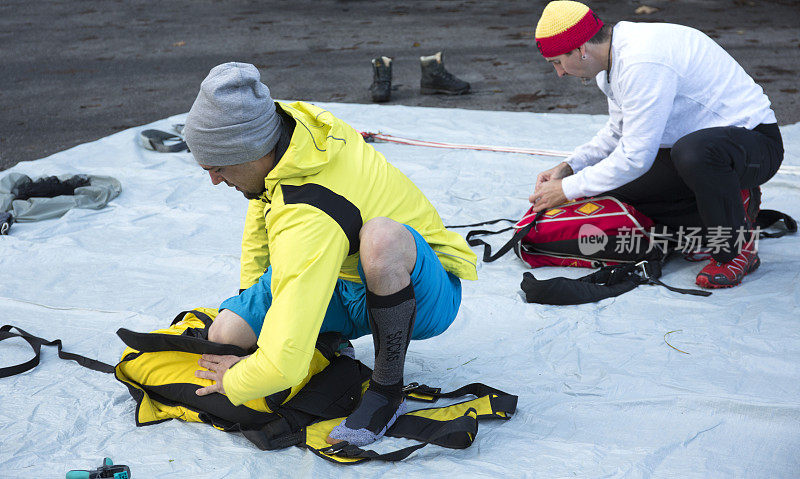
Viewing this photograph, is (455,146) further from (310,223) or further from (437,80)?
(310,223)

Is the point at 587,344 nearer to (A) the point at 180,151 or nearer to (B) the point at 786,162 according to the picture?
(B) the point at 786,162

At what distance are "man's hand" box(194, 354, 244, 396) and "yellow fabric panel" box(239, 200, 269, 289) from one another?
269 mm

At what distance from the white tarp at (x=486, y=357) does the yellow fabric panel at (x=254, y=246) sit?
391 millimetres

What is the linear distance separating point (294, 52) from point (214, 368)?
20.1 ft

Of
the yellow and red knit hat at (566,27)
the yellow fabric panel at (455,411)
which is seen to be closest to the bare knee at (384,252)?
the yellow fabric panel at (455,411)

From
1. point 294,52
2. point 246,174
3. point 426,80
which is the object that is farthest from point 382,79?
point 246,174

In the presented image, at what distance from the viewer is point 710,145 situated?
2215mm

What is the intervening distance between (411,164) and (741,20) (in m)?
6.08

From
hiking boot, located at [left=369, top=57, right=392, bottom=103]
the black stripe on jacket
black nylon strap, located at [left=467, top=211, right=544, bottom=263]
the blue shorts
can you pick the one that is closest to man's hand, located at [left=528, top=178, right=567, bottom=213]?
black nylon strap, located at [left=467, top=211, right=544, bottom=263]

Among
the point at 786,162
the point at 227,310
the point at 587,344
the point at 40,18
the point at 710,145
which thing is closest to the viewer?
the point at 227,310

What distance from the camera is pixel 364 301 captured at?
1.69m

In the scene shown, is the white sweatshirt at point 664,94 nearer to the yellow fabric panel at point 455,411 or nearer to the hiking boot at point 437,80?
the yellow fabric panel at point 455,411

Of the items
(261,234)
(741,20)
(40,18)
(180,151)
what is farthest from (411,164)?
(40,18)

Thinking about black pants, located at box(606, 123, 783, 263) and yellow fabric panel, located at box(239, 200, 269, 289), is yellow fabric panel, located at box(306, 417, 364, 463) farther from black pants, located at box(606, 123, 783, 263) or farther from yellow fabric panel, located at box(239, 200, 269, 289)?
black pants, located at box(606, 123, 783, 263)
